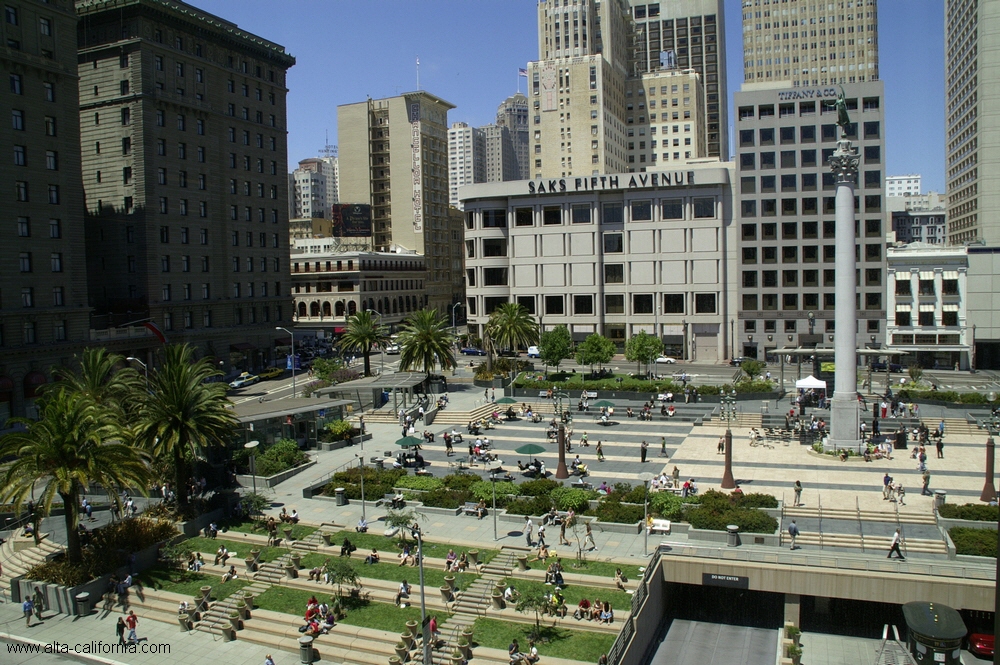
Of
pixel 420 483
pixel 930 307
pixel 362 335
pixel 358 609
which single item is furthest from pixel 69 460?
pixel 930 307

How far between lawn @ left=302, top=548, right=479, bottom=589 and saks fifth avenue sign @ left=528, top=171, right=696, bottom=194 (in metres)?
71.1

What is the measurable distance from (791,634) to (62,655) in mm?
29717

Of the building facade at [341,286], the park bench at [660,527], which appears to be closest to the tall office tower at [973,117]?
the park bench at [660,527]

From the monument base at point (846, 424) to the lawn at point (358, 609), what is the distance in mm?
32031

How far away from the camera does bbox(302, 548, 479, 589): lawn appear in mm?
34812

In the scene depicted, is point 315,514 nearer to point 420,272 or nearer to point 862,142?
point 862,142

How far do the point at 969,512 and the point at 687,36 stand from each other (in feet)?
565

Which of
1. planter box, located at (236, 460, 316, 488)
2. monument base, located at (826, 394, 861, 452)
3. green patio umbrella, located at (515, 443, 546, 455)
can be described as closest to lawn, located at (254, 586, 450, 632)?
planter box, located at (236, 460, 316, 488)

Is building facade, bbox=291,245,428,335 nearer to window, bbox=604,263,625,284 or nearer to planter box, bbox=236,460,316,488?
window, bbox=604,263,625,284

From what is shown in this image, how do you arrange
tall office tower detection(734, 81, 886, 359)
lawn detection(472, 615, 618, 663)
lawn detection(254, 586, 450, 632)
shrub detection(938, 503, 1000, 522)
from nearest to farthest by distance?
lawn detection(472, 615, 618, 663) < lawn detection(254, 586, 450, 632) < shrub detection(938, 503, 1000, 522) < tall office tower detection(734, 81, 886, 359)

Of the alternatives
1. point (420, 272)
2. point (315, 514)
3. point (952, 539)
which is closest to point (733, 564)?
point (952, 539)

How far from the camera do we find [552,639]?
2983cm

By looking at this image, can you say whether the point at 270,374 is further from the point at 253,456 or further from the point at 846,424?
the point at 846,424

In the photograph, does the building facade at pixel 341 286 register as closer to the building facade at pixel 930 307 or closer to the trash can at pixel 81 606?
the building facade at pixel 930 307
